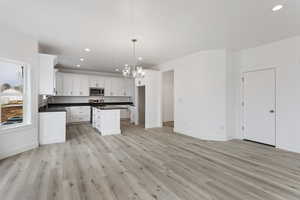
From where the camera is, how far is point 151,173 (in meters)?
2.65

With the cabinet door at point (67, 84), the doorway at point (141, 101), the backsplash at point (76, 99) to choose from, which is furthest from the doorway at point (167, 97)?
the cabinet door at point (67, 84)

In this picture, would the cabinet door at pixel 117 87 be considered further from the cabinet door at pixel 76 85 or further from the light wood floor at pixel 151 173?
the light wood floor at pixel 151 173

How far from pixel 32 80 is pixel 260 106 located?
21.0 feet

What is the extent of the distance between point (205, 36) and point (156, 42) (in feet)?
4.21

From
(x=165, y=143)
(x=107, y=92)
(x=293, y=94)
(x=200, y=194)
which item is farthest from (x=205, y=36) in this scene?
(x=107, y=92)

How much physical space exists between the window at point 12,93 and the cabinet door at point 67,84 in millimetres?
3973

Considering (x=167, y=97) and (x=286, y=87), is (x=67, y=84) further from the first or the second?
(x=286, y=87)

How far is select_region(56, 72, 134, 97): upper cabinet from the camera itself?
7.58 metres

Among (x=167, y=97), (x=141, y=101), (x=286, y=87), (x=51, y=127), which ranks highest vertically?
(x=286, y=87)

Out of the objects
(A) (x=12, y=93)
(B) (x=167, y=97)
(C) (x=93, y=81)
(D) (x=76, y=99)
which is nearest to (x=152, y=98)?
(B) (x=167, y=97)

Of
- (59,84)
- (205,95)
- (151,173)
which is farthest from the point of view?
(59,84)

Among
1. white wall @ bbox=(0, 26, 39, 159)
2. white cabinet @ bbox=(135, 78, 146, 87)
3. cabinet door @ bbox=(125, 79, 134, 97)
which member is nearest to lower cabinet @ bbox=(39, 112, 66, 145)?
white wall @ bbox=(0, 26, 39, 159)

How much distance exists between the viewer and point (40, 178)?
2439 mm

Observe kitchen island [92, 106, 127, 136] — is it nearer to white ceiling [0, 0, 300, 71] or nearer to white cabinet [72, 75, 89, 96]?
white ceiling [0, 0, 300, 71]
